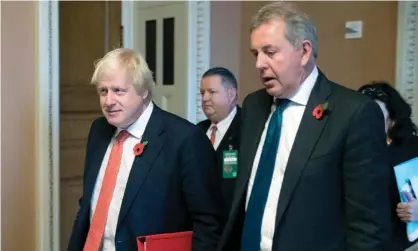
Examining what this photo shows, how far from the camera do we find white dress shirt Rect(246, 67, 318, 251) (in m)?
1.33

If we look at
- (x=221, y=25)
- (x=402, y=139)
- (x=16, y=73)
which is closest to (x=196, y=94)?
(x=221, y=25)

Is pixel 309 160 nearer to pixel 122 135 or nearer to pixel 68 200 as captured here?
pixel 122 135

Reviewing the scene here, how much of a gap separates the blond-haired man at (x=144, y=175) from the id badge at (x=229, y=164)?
19.9 inches

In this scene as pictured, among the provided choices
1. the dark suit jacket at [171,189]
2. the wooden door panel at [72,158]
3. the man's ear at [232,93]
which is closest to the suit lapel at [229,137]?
the man's ear at [232,93]

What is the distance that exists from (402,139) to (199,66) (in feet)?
5.48

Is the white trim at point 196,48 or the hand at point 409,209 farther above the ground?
the white trim at point 196,48

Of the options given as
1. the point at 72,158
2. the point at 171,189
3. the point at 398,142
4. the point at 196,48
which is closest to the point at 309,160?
the point at 171,189

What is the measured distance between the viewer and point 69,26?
353 centimetres

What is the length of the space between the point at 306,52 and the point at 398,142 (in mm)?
735

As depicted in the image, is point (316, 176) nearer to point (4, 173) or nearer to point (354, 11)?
A: point (4, 173)

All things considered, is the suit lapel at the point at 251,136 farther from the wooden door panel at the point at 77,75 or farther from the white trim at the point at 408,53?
the wooden door panel at the point at 77,75

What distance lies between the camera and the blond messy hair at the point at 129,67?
1615 mm

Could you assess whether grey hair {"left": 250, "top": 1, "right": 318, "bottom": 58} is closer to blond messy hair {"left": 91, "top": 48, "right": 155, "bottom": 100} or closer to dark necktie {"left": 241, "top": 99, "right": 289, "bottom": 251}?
dark necktie {"left": 241, "top": 99, "right": 289, "bottom": 251}

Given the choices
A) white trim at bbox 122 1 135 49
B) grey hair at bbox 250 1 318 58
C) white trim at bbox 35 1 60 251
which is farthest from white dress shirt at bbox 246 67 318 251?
white trim at bbox 122 1 135 49
